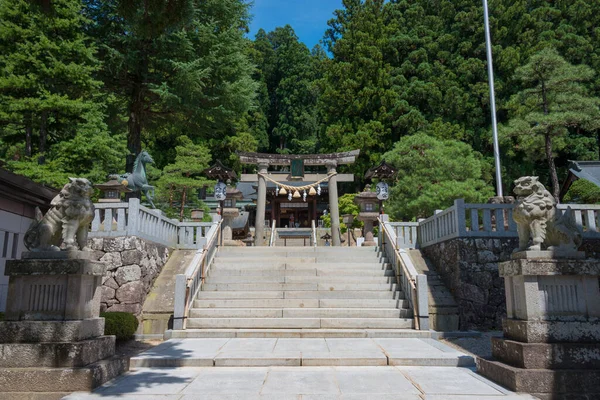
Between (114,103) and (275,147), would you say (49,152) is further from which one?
(275,147)

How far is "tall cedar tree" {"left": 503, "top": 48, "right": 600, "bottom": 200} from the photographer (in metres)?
18.5

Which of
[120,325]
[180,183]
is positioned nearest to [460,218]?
[120,325]

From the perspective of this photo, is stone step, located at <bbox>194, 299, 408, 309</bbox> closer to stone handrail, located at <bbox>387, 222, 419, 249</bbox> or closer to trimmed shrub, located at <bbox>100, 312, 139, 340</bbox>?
trimmed shrub, located at <bbox>100, 312, 139, 340</bbox>

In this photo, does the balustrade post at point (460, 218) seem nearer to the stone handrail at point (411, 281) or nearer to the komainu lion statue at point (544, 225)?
the stone handrail at point (411, 281)

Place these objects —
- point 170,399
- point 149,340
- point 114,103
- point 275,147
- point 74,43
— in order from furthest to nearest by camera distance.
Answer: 1. point 275,147
2. point 114,103
3. point 74,43
4. point 149,340
5. point 170,399

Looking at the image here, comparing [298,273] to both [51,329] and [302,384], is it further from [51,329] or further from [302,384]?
[51,329]

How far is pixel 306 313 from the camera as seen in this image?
8.65m

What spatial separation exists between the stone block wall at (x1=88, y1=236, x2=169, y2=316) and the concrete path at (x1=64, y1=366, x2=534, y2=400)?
3.80 metres

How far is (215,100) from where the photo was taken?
1752 centimetres

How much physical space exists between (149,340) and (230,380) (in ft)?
13.9

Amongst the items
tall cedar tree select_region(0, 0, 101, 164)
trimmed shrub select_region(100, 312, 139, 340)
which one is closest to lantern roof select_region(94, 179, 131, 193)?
tall cedar tree select_region(0, 0, 101, 164)

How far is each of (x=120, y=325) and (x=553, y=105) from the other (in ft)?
71.6

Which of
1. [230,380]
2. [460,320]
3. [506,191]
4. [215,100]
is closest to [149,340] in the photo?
[230,380]

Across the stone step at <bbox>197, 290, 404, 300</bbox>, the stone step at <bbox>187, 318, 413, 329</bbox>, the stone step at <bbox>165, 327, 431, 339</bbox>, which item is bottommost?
the stone step at <bbox>165, 327, 431, 339</bbox>
